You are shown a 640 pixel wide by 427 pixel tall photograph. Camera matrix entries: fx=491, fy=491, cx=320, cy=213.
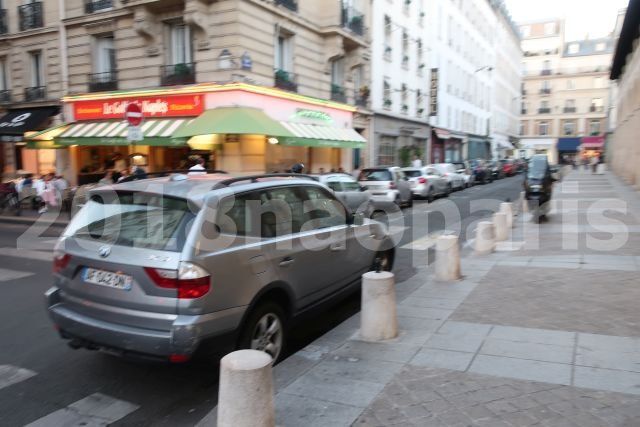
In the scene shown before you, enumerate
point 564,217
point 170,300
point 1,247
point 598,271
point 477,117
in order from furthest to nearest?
point 477,117 < point 564,217 < point 1,247 < point 598,271 < point 170,300

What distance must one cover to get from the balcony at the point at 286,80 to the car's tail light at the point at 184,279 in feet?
53.3

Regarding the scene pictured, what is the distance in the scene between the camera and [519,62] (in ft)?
250

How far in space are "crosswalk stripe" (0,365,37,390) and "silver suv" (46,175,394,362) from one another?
0.65 m

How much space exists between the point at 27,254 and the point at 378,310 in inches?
335

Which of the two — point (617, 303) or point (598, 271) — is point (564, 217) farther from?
point (617, 303)

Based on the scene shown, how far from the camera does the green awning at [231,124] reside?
51.2ft

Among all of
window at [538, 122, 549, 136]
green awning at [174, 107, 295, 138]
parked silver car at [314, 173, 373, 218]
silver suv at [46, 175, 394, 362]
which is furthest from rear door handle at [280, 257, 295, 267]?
window at [538, 122, 549, 136]

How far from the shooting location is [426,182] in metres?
21.2

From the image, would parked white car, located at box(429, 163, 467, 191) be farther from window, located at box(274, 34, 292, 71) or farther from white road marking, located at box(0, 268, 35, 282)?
white road marking, located at box(0, 268, 35, 282)

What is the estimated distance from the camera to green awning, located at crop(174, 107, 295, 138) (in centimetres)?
1562

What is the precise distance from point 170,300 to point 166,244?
442 mm

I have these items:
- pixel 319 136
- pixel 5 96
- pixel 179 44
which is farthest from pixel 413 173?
pixel 5 96

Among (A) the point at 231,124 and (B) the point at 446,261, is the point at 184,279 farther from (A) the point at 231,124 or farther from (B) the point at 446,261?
(A) the point at 231,124

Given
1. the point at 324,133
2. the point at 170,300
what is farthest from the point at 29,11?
the point at 170,300
